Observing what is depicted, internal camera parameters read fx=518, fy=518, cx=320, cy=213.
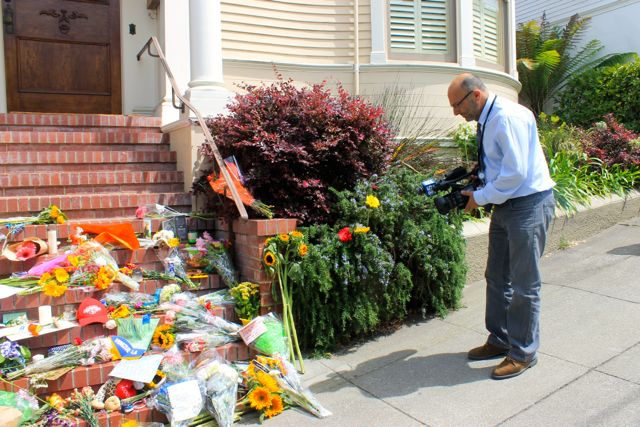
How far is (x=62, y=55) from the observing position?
6.68 m

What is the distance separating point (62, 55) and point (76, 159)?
243 cm

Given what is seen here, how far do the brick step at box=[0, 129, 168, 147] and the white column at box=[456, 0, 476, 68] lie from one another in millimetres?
4743

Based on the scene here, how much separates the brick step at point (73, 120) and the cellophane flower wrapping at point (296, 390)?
370 cm

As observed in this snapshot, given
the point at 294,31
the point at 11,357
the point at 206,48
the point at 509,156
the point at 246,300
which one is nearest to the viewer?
the point at 11,357

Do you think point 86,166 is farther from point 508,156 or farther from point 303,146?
point 508,156

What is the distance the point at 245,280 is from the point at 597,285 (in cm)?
306

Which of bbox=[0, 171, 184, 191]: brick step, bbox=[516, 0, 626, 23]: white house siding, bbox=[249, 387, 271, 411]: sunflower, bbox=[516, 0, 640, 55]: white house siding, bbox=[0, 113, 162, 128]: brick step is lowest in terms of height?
bbox=[249, 387, 271, 411]: sunflower

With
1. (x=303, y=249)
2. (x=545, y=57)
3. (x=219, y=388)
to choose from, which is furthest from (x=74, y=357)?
(x=545, y=57)

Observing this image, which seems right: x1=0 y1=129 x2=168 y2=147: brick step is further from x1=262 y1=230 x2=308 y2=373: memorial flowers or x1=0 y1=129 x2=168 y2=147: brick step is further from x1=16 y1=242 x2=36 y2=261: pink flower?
x1=262 y1=230 x2=308 y2=373: memorial flowers

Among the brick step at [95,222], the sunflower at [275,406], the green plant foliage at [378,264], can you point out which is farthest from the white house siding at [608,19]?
the sunflower at [275,406]

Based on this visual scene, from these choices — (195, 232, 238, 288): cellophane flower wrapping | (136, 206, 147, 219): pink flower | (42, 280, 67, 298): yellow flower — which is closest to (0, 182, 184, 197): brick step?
(136, 206, 147, 219): pink flower

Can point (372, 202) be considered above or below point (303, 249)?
above

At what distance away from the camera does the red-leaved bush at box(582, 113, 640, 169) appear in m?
7.20

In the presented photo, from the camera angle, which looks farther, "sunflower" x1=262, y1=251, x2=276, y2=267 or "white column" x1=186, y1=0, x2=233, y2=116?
"white column" x1=186, y1=0, x2=233, y2=116
